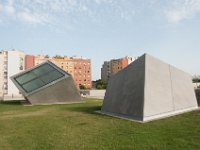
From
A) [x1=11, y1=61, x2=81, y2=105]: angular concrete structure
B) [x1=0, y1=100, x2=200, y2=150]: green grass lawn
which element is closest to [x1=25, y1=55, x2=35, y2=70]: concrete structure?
[x1=11, y1=61, x2=81, y2=105]: angular concrete structure

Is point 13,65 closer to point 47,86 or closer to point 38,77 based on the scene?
point 38,77

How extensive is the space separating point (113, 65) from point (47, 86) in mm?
114495

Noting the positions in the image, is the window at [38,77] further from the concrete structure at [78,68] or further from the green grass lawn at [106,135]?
the concrete structure at [78,68]

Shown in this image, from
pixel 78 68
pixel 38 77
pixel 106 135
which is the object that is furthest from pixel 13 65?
pixel 106 135

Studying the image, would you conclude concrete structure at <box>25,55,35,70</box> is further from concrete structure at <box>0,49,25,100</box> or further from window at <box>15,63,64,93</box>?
window at <box>15,63,64,93</box>

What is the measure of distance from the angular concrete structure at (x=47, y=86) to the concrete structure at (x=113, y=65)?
336 feet

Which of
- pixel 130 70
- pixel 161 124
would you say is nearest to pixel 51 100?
pixel 130 70

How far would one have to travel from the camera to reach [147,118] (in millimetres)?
11656

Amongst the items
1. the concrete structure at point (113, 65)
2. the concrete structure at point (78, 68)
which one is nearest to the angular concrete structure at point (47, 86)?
the concrete structure at point (78, 68)

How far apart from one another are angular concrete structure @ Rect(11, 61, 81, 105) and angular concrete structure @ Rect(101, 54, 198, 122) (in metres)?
14.0

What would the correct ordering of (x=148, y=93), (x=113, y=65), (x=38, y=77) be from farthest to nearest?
(x=113, y=65) < (x=38, y=77) < (x=148, y=93)

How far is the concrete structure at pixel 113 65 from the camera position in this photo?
135625mm

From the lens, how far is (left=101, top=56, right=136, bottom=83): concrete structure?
135625 millimetres

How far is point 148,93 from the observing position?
12570 millimetres
